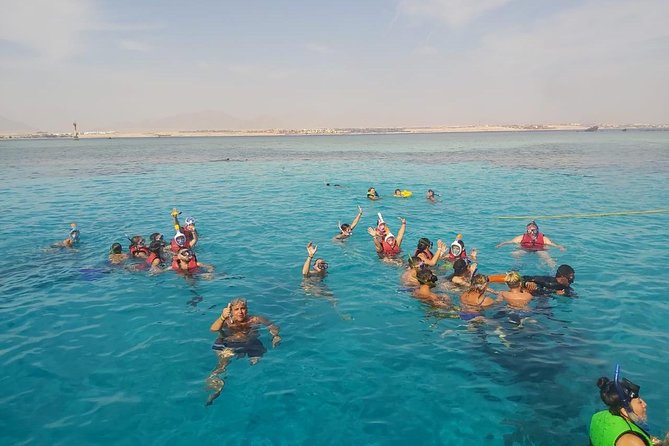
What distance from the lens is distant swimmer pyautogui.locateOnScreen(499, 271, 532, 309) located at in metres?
11.8

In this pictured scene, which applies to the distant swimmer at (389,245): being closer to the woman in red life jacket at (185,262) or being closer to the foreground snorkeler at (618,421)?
the woman in red life jacket at (185,262)

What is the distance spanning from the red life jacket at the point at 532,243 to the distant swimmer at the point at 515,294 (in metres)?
6.29

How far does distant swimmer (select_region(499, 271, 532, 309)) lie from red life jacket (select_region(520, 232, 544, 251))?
6.29 meters

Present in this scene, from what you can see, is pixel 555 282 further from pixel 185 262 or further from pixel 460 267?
pixel 185 262

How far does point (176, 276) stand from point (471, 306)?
34.1ft

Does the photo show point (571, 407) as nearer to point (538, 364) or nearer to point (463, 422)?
point (538, 364)

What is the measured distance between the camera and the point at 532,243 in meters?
17.7

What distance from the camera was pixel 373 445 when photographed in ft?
24.2

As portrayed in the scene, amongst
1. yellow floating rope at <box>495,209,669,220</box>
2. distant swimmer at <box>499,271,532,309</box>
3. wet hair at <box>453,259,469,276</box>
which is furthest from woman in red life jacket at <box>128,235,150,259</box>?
yellow floating rope at <box>495,209,669,220</box>

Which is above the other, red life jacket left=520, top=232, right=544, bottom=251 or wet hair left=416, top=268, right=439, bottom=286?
wet hair left=416, top=268, right=439, bottom=286

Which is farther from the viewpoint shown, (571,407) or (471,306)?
(471,306)

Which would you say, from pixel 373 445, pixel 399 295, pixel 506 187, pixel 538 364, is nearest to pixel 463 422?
pixel 373 445

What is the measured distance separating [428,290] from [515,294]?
242 cm

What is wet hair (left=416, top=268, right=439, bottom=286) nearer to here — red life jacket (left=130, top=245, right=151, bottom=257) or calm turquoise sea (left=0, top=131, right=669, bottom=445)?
calm turquoise sea (left=0, top=131, right=669, bottom=445)
